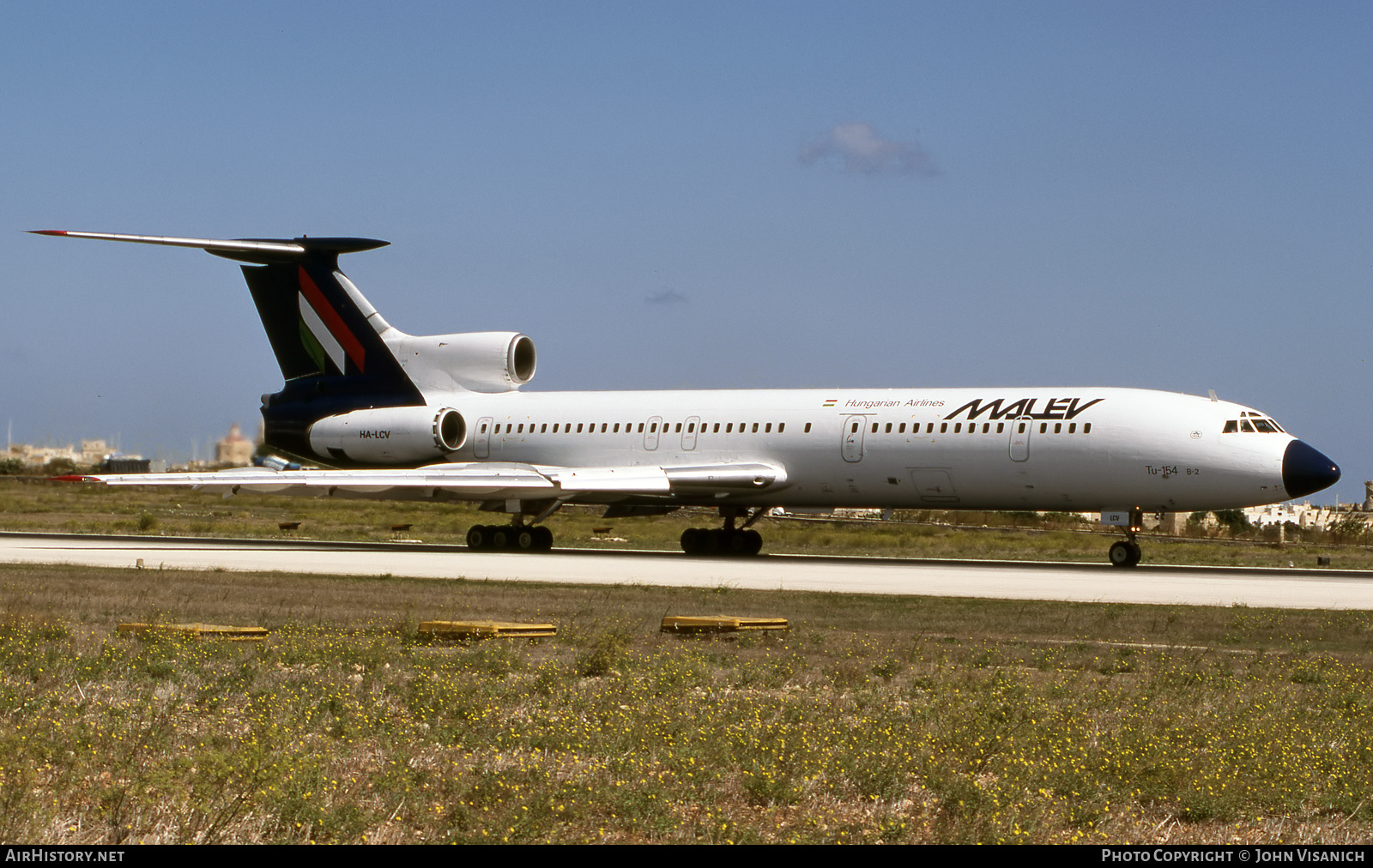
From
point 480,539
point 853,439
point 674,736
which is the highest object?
point 853,439

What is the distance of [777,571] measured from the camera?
27078mm

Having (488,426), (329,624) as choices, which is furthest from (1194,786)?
(488,426)

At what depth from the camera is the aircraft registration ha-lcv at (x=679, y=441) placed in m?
28.7

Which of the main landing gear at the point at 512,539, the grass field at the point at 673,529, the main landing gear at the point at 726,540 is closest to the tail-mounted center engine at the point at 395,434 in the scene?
the grass field at the point at 673,529

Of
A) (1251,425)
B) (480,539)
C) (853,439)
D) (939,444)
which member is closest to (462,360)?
(480,539)

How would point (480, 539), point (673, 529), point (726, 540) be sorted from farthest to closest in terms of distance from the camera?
point (673, 529) < point (480, 539) < point (726, 540)

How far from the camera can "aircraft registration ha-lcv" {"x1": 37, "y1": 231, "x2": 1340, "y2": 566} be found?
94.3 ft

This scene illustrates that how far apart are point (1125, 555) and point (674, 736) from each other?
2247cm

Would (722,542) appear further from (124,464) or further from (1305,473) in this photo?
(124,464)

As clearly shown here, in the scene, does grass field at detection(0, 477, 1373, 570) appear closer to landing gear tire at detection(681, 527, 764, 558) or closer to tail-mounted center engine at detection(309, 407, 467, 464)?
tail-mounted center engine at detection(309, 407, 467, 464)

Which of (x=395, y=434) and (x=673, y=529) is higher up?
(x=395, y=434)

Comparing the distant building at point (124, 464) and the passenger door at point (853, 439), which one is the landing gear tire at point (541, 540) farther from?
the distant building at point (124, 464)

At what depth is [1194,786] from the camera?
323 inches
